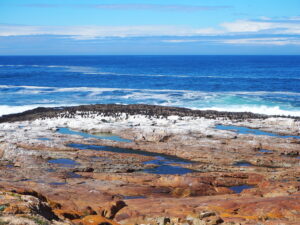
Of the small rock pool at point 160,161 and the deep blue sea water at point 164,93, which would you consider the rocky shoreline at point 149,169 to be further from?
the deep blue sea water at point 164,93

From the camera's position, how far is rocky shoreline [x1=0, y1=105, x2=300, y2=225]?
18016mm

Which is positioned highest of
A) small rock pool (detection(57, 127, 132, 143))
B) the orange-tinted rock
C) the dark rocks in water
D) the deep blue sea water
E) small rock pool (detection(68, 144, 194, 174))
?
the deep blue sea water

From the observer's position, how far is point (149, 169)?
1126 inches

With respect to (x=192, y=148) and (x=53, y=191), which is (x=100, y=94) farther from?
(x=53, y=191)

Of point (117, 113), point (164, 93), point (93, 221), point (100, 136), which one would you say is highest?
point (164, 93)

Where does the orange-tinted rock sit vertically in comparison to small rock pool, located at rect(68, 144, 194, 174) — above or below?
above

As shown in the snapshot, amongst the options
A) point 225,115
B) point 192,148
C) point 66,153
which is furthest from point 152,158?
point 225,115

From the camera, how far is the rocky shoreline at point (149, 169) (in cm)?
1802

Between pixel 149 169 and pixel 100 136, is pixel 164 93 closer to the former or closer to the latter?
pixel 100 136

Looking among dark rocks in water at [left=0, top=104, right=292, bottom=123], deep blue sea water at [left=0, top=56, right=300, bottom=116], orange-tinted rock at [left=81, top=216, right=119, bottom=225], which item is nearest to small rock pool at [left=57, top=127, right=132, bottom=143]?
dark rocks in water at [left=0, top=104, right=292, bottom=123]

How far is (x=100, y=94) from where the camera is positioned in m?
79.9

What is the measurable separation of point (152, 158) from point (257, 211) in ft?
44.2

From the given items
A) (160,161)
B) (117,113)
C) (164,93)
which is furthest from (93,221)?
(164,93)

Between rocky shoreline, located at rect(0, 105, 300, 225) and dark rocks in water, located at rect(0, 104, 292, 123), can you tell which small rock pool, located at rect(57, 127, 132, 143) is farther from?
dark rocks in water, located at rect(0, 104, 292, 123)
